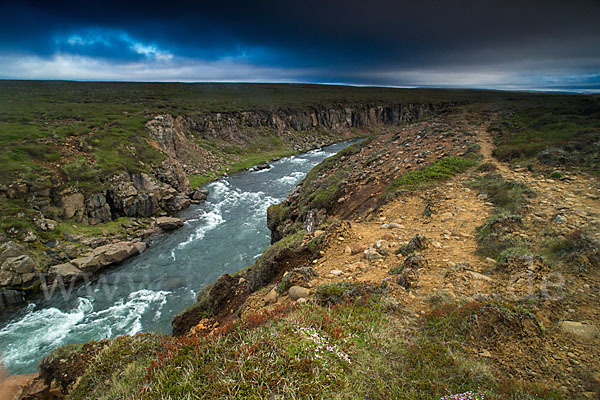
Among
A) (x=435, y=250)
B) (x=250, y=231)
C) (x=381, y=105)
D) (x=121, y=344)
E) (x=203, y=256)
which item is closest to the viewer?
(x=121, y=344)

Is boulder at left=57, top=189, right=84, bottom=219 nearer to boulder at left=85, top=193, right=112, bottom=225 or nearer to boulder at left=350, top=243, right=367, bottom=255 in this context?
boulder at left=85, top=193, right=112, bottom=225

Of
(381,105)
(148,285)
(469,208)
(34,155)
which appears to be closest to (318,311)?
(469,208)

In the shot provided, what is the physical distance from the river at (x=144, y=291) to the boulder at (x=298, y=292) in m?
11.0

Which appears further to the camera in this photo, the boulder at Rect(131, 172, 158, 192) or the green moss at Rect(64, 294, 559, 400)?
the boulder at Rect(131, 172, 158, 192)

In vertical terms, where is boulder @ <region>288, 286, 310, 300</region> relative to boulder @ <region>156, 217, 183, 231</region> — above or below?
above

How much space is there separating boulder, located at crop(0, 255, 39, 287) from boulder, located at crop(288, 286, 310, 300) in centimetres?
2050

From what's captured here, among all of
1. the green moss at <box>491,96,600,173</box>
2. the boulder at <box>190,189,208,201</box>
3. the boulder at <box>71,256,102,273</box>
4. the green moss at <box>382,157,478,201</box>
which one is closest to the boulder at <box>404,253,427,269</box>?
the green moss at <box>382,157,478,201</box>

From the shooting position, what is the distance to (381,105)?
101625mm

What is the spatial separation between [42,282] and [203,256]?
9971 mm

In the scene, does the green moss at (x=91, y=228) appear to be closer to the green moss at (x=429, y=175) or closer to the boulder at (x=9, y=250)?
the boulder at (x=9, y=250)

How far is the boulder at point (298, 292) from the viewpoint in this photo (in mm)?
5984

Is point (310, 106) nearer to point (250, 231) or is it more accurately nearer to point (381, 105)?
point (381, 105)

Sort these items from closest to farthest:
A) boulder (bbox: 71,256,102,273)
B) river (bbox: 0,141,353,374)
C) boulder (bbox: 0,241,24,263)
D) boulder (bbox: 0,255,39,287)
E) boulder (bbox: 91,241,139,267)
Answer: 1. river (bbox: 0,141,353,374)
2. boulder (bbox: 0,255,39,287)
3. boulder (bbox: 0,241,24,263)
4. boulder (bbox: 71,256,102,273)
5. boulder (bbox: 91,241,139,267)

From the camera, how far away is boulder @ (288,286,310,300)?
5984 mm
